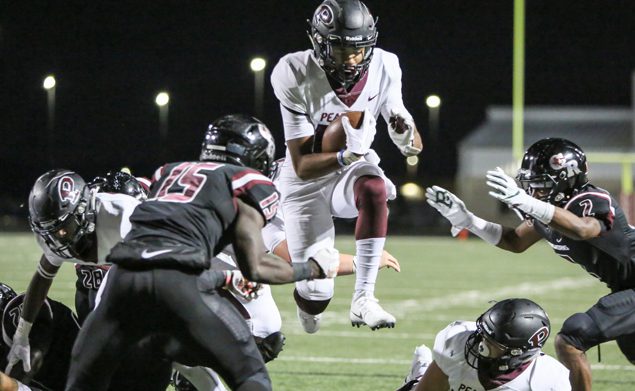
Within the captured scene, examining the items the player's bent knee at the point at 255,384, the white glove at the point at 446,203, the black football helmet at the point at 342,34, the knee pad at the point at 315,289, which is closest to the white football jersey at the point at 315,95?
the black football helmet at the point at 342,34

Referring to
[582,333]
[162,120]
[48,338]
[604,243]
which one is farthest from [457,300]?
[162,120]

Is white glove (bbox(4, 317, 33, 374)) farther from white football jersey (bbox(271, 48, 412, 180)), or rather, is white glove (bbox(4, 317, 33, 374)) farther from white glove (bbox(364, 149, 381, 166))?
white glove (bbox(364, 149, 381, 166))

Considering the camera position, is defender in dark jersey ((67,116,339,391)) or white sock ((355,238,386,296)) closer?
defender in dark jersey ((67,116,339,391))

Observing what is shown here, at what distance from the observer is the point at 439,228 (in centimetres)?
3706

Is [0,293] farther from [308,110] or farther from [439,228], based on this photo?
[439,228]

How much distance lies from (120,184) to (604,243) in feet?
9.52

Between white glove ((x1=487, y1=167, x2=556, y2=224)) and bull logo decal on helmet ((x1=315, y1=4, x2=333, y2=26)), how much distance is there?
3.96 ft

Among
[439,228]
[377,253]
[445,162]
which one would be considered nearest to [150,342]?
[377,253]

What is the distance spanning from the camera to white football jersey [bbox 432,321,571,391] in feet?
17.6

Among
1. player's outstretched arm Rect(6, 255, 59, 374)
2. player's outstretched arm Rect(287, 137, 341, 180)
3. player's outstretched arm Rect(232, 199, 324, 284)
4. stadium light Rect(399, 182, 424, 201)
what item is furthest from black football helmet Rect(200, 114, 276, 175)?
stadium light Rect(399, 182, 424, 201)

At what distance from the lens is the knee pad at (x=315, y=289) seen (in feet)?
19.9

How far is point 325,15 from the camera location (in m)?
5.56

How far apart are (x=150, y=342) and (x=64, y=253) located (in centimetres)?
107

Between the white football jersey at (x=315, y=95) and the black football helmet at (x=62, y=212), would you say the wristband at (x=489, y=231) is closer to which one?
the white football jersey at (x=315, y=95)
